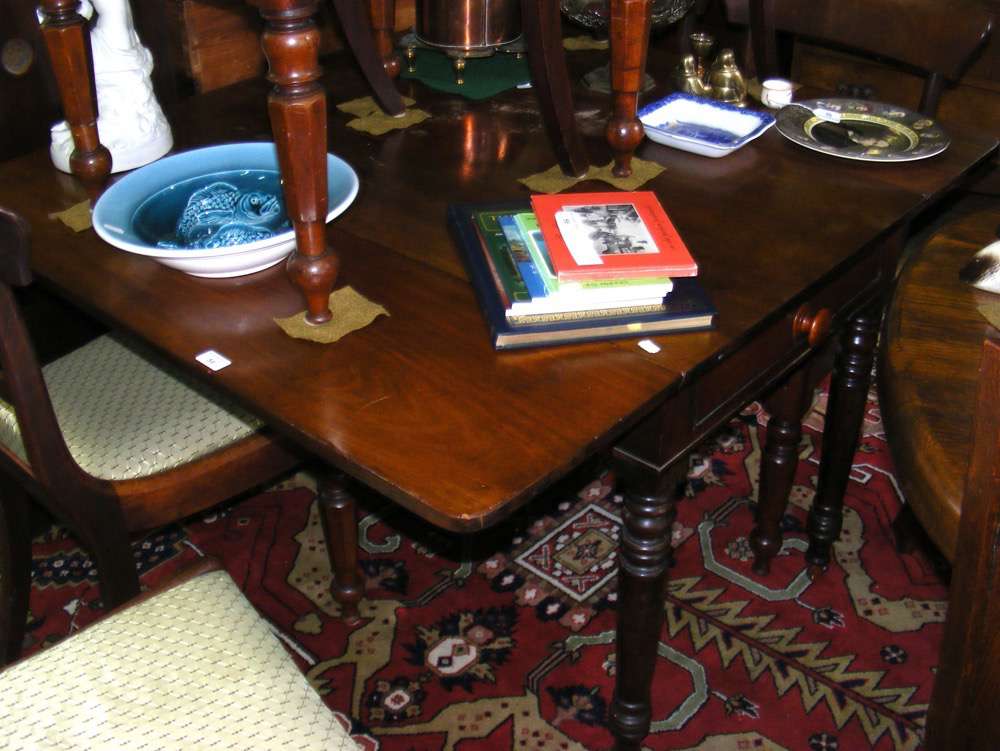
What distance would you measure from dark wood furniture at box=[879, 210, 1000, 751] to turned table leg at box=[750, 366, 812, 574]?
0.41m

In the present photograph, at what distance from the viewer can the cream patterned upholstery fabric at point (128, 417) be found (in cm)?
144

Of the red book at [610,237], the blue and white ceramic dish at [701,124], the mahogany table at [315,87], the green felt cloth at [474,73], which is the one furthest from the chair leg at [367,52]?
the red book at [610,237]

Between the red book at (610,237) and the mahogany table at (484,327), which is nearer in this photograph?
the mahogany table at (484,327)

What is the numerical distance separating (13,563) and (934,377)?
1.22 metres

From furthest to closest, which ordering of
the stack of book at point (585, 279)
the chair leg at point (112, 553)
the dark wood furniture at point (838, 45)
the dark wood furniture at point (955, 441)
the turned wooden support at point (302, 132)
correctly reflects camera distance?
the dark wood furniture at point (838, 45) → the chair leg at point (112, 553) → the stack of book at point (585, 279) → the turned wooden support at point (302, 132) → the dark wood furniture at point (955, 441)

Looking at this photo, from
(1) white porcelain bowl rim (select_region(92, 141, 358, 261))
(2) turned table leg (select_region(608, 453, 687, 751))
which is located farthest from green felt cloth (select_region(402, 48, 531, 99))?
(2) turned table leg (select_region(608, 453, 687, 751))

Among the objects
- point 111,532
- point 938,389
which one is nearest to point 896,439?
point 938,389

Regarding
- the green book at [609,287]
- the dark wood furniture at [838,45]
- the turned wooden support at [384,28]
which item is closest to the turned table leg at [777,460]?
the dark wood furniture at [838,45]

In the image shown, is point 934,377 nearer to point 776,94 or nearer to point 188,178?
point 776,94

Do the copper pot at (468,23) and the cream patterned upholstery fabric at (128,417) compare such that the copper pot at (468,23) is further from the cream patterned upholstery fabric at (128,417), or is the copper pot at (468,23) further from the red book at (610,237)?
the cream patterned upholstery fabric at (128,417)

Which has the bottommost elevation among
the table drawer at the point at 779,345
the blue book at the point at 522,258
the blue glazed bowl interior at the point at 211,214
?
the table drawer at the point at 779,345

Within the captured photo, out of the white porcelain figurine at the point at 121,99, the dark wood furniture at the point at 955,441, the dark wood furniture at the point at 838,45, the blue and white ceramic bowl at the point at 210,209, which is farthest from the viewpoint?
the dark wood furniture at the point at 838,45

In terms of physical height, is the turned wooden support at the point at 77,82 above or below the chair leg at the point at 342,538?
above

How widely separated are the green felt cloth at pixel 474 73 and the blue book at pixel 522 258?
530 millimetres
